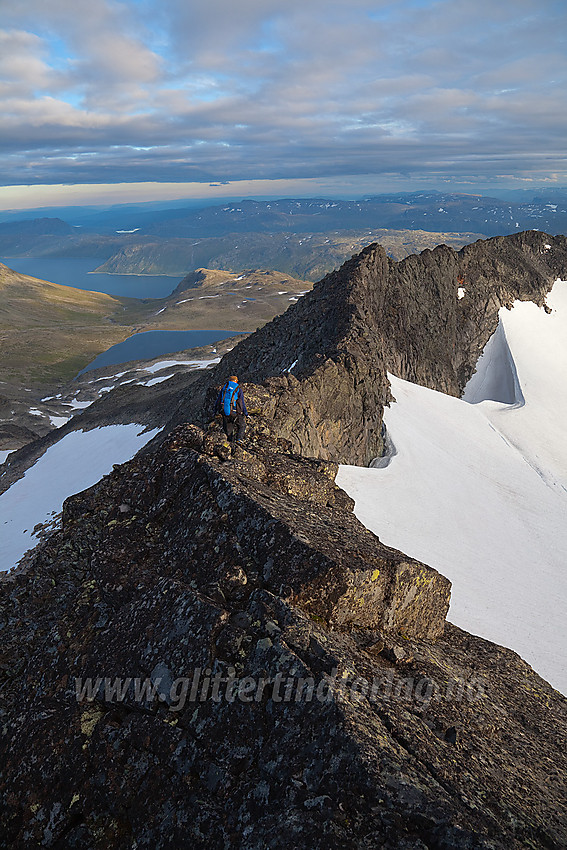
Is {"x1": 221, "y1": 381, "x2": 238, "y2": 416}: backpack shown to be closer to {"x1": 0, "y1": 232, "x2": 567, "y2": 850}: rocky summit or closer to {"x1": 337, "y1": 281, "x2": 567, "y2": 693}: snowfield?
{"x1": 0, "y1": 232, "x2": 567, "y2": 850}: rocky summit

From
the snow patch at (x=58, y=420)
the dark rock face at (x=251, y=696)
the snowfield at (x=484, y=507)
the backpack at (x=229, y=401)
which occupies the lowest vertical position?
the snow patch at (x=58, y=420)

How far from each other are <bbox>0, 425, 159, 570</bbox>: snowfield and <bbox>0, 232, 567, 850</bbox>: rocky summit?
15.0 m

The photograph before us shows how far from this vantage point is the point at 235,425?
1517 centimetres

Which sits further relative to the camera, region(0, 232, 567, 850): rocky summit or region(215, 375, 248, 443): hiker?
region(215, 375, 248, 443): hiker

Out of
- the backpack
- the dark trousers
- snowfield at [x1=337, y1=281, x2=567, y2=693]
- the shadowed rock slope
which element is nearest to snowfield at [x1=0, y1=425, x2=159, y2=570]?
the shadowed rock slope

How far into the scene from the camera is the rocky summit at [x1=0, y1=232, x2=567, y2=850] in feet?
21.1

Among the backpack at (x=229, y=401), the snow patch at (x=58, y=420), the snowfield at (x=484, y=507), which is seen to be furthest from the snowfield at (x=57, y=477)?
the snow patch at (x=58, y=420)

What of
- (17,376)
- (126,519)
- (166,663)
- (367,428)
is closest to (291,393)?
(367,428)

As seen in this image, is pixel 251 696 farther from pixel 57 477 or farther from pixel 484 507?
pixel 57 477

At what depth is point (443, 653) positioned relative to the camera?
10195mm

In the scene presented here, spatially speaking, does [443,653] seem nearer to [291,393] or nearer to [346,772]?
[346,772]

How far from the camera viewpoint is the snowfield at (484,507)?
19.2 meters

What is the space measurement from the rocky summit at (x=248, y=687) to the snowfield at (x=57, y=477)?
15.0 m

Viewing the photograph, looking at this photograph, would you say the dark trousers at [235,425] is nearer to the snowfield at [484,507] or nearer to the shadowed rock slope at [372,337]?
the shadowed rock slope at [372,337]
